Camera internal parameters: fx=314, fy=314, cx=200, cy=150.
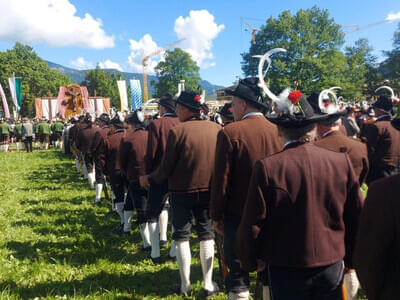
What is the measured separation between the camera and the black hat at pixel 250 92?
10.6ft

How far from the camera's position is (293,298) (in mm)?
2230

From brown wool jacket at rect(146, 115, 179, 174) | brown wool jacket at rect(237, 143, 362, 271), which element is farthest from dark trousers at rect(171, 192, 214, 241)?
brown wool jacket at rect(237, 143, 362, 271)

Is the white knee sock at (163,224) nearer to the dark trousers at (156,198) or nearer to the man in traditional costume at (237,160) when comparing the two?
the dark trousers at (156,198)

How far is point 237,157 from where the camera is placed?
10.1 feet

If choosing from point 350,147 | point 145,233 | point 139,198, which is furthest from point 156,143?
point 350,147

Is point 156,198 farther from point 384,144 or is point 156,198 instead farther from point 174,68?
point 174,68

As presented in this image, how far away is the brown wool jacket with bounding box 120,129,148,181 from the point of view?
555cm

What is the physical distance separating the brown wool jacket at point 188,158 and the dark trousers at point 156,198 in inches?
33.3

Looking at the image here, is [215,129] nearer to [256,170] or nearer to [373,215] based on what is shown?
[256,170]

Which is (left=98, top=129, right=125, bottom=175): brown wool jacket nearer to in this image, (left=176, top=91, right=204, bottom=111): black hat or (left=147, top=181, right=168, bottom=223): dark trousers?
(left=147, top=181, right=168, bottom=223): dark trousers

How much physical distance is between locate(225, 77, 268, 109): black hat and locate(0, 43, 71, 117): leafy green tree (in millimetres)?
72597

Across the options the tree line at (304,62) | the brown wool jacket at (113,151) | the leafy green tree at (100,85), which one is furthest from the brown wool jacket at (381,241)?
the leafy green tree at (100,85)

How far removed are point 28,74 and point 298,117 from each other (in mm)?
78651

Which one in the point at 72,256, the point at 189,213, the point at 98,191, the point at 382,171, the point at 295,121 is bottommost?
the point at 72,256
